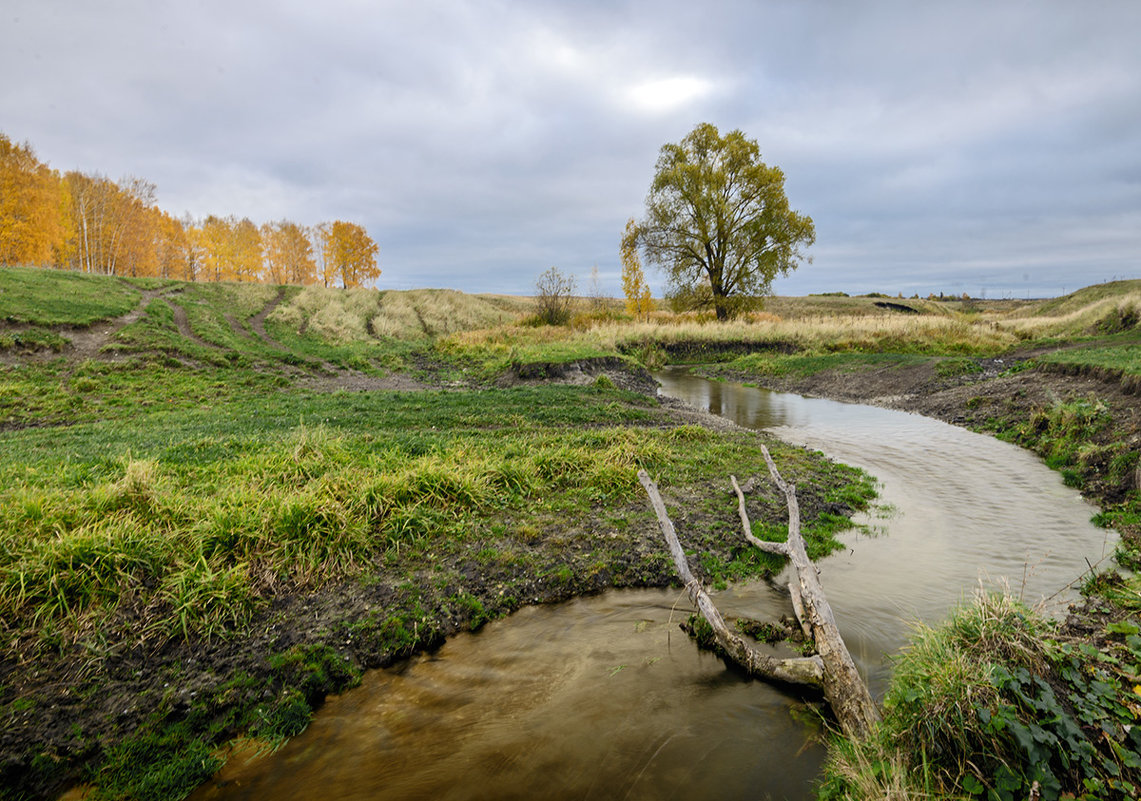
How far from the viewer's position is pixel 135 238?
4969cm

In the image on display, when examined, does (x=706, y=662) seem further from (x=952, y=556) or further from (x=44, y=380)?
(x=44, y=380)

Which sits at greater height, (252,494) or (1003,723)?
(252,494)

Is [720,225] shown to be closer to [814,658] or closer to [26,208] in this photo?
[814,658]

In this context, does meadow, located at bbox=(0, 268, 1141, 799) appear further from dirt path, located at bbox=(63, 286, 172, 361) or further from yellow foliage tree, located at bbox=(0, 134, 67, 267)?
yellow foliage tree, located at bbox=(0, 134, 67, 267)

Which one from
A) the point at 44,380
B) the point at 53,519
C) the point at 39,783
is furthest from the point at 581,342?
the point at 39,783

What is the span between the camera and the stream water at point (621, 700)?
347 centimetres

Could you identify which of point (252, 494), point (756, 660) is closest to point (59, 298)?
point (252, 494)

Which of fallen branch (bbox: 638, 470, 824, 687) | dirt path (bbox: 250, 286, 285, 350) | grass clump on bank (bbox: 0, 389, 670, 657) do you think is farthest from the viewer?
dirt path (bbox: 250, 286, 285, 350)

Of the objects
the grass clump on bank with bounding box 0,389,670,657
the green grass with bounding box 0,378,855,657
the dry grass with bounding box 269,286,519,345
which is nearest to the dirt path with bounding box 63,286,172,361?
the dry grass with bounding box 269,286,519,345

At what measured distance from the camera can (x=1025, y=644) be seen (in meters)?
3.35

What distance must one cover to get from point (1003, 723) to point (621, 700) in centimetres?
259

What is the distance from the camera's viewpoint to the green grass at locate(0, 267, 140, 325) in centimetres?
2017

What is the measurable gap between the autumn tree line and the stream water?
5022 centimetres

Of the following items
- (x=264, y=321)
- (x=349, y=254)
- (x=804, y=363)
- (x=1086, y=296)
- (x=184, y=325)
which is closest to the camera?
(x=804, y=363)
